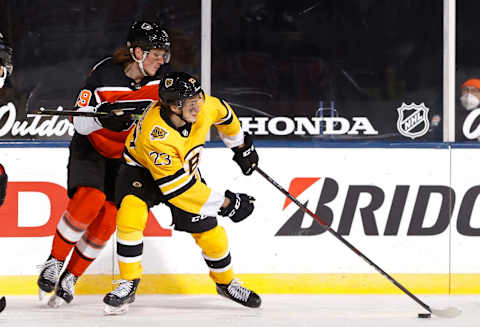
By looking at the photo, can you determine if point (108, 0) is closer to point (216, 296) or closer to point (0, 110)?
point (0, 110)

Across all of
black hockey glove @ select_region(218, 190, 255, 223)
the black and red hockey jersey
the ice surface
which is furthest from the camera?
the black and red hockey jersey

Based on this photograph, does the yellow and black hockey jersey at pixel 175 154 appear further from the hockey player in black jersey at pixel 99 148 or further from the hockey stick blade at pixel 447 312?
the hockey stick blade at pixel 447 312

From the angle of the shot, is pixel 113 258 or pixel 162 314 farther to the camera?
pixel 113 258

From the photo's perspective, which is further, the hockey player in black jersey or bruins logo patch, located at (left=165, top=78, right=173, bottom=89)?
the hockey player in black jersey

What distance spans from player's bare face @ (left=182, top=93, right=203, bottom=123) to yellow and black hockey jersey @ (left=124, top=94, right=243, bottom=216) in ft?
0.22

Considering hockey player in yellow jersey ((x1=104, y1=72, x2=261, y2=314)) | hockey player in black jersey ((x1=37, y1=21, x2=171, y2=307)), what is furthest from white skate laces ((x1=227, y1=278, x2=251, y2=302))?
hockey player in black jersey ((x1=37, y1=21, x2=171, y2=307))

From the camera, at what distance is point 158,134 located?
396 cm

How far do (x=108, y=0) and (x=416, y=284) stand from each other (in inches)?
85.5

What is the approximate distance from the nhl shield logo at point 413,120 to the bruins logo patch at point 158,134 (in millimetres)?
1560

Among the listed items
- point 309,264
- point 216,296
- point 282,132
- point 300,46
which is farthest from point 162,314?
point 300,46

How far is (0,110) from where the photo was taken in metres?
4.96

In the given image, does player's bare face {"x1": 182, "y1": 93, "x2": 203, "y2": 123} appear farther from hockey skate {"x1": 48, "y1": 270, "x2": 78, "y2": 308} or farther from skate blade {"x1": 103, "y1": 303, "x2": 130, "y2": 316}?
hockey skate {"x1": 48, "y1": 270, "x2": 78, "y2": 308}

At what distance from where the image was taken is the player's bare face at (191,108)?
397 cm

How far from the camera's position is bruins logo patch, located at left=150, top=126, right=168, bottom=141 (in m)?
3.96
